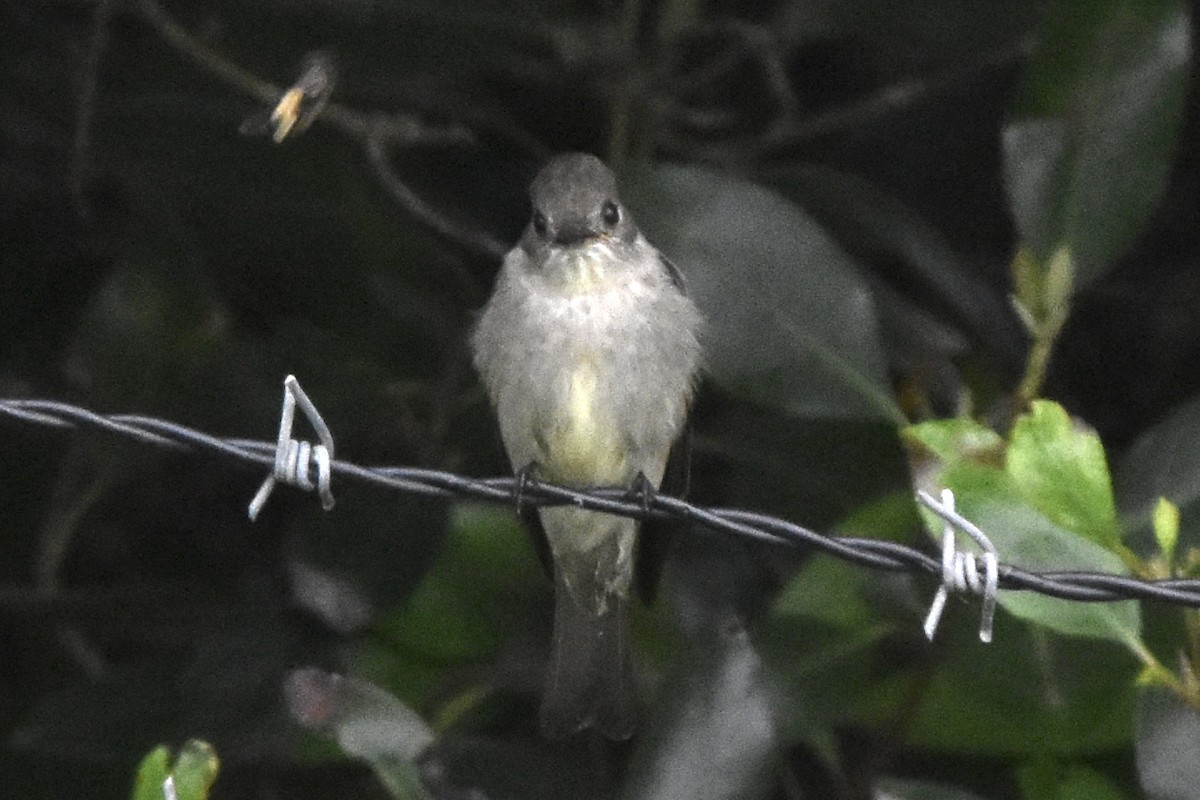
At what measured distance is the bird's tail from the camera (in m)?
4.09

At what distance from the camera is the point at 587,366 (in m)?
4.15

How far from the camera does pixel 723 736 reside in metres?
3.58

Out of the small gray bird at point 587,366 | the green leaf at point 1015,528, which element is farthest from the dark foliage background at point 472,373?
the green leaf at point 1015,528

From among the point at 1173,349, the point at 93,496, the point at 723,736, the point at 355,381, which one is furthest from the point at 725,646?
the point at 1173,349

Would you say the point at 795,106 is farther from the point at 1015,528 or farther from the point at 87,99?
the point at 1015,528

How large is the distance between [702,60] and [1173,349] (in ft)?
4.41

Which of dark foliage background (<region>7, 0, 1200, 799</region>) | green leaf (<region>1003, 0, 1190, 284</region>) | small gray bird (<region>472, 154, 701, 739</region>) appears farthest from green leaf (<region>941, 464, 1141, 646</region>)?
green leaf (<region>1003, 0, 1190, 284</region>)

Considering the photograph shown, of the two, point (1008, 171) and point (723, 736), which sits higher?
point (1008, 171)

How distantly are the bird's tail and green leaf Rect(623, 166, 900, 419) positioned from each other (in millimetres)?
563

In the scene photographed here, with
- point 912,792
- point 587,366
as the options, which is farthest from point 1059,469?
point 587,366

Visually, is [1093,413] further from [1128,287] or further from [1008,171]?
[1008,171]

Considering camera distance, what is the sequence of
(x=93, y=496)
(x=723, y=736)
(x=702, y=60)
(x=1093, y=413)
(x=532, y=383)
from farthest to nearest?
1. (x=702, y=60)
2. (x=1093, y=413)
3. (x=93, y=496)
4. (x=532, y=383)
5. (x=723, y=736)

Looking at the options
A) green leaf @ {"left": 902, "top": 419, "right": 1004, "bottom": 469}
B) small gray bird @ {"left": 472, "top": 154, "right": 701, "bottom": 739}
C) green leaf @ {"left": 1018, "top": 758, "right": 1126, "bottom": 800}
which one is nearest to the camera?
green leaf @ {"left": 902, "top": 419, "right": 1004, "bottom": 469}

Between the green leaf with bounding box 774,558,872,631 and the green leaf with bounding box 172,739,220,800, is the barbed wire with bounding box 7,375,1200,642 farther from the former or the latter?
the green leaf with bounding box 774,558,872,631
